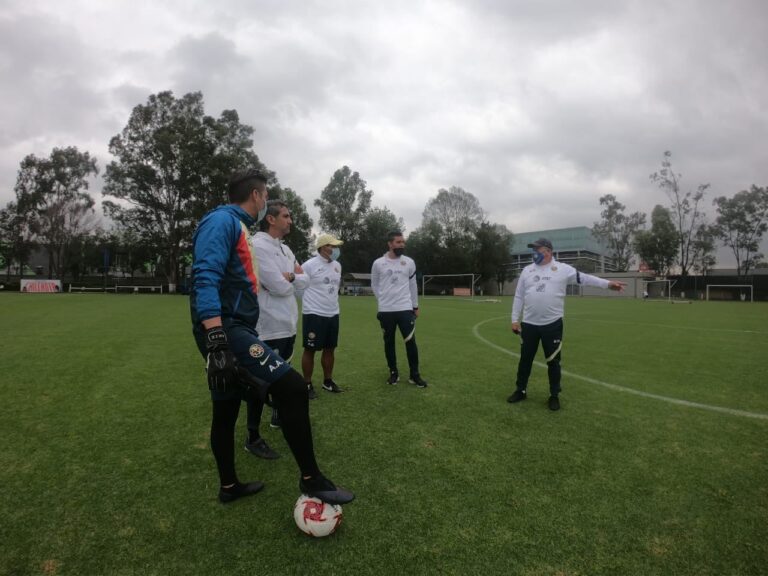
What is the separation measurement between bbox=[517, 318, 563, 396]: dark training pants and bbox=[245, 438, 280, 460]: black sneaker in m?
3.20

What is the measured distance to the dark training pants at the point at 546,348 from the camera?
16.5 ft

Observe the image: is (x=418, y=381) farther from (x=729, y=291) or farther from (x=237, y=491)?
(x=729, y=291)

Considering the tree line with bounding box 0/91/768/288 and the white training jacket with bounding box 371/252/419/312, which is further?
the tree line with bounding box 0/91/768/288

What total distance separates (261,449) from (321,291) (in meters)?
2.35

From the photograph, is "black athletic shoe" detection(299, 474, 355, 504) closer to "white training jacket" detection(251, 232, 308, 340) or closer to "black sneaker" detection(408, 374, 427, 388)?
"white training jacket" detection(251, 232, 308, 340)

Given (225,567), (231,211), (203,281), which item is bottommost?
(225,567)

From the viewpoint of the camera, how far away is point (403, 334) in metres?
6.07

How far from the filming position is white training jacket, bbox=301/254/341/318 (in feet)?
18.1

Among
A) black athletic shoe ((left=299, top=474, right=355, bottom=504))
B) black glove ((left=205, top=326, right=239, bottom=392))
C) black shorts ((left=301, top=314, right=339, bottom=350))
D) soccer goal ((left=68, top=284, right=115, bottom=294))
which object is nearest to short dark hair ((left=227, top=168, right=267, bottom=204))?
black glove ((left=205, top=326, right=239, bottom=392))

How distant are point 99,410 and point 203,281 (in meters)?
3.45

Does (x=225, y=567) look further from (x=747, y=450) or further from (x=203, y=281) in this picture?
(x=747, y=450)

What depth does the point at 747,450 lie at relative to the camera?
377 cm

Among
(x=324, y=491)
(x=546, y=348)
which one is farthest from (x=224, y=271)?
(x=546, y=348)

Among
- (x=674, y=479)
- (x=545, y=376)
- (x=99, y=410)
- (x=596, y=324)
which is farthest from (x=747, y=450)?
(x=596, y=324)
